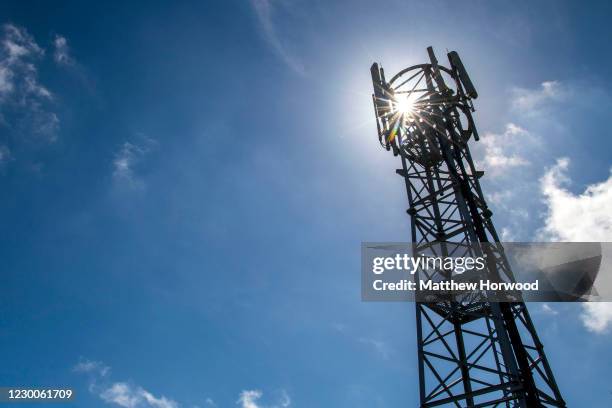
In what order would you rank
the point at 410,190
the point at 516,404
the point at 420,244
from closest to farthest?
the point at 516,404
the point at 420,244
the point at 410,190

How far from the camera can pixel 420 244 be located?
12.4 m

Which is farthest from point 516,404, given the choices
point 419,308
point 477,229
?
point 477,229

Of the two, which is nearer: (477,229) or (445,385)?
(445,385)

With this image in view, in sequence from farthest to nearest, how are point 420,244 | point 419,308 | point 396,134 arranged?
point 396,134 → point 420,244 → point 419,308

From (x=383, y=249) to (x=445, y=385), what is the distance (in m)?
4.42

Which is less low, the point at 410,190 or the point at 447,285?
the point at 410,190

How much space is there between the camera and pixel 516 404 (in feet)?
27.7

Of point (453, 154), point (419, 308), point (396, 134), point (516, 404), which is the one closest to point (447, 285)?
point (419, 308)

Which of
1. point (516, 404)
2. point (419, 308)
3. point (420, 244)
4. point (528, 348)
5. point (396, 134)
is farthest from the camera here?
point (396, 134)

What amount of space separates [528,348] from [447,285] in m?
2.49

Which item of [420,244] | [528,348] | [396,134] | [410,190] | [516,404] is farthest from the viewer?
[396,134]

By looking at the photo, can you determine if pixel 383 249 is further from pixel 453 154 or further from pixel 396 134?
pixel 396 134

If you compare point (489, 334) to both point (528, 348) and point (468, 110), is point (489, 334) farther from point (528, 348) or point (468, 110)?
point (468, 110)

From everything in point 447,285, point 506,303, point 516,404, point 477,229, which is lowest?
point 516,404
